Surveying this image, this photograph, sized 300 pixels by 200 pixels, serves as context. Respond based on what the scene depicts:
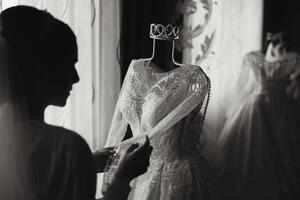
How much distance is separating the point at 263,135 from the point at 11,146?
858 millimetres

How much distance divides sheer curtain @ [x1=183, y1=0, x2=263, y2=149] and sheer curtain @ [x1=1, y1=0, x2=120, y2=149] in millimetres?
293

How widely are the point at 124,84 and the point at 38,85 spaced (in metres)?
0.53

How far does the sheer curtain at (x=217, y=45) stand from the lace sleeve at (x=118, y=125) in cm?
26

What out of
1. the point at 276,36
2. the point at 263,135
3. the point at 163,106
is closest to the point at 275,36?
the point at 276,36

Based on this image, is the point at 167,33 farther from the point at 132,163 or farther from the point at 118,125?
the point at 132,163

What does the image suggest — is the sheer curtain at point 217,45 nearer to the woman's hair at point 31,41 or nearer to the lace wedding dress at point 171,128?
the lace wedding dress at point 171,128

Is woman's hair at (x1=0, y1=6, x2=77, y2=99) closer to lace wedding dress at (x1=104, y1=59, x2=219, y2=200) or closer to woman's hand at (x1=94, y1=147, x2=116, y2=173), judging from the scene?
woman's hand at (x1=94, y1=147, x2=116, y2=173)

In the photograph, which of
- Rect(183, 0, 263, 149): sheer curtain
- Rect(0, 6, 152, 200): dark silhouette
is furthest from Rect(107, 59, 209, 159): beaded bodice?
Rect(0, 6, 152, 200): dark silhouette

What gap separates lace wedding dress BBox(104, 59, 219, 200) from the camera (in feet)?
3.36

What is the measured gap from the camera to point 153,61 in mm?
1114

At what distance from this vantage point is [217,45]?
129 centimetres

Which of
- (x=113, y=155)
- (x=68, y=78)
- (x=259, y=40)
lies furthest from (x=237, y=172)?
(x=68, y=78)

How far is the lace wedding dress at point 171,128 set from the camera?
1.02 meters

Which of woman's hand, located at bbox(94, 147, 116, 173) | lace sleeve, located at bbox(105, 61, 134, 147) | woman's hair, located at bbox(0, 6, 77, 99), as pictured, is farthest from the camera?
lace sleeve, located at bbox(105, 61, 134, 147)
